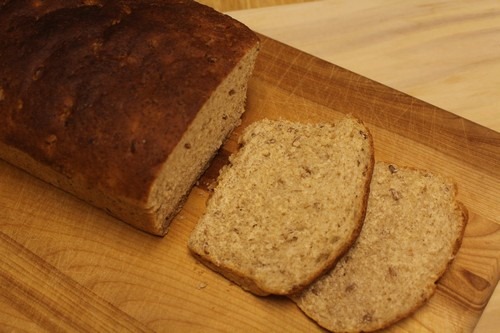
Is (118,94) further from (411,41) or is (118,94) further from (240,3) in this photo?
(411,41)

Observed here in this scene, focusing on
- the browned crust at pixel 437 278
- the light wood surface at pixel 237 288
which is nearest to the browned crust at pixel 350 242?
the light wood surface at pixel 237 288

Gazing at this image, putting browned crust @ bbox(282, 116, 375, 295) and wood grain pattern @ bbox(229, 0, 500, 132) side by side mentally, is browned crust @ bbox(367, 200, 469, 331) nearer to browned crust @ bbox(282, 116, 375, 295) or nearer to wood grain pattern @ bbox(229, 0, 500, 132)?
browned crust @ bbox(282, 116, 375, 295)

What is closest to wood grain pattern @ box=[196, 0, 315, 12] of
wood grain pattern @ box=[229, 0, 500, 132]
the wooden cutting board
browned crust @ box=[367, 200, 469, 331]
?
wood grain pattern @ box=[229, 0, 500, 132]

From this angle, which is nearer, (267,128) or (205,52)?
(205,52)

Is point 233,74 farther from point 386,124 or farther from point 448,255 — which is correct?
point 448,255

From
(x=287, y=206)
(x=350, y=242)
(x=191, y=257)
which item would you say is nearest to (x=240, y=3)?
(x=287, y=206)

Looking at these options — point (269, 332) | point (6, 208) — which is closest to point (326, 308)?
point (269, 332)
